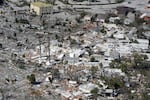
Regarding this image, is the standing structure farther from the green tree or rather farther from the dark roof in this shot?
the green tree

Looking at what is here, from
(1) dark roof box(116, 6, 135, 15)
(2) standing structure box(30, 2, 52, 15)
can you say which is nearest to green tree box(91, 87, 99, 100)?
(2) standing structure box(30, 2, 52, 15)

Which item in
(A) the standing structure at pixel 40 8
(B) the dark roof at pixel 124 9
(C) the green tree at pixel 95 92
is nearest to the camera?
(C) the green tree at pixel 95 92

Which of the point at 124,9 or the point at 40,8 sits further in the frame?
the point at 124,9

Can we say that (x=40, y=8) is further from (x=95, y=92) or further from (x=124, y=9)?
(x=95, y=92)

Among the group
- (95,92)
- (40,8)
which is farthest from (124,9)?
(95,92)

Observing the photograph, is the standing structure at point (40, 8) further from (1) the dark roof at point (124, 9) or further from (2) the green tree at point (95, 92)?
(2) the green tree at point (95, 92)

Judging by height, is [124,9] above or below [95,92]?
above

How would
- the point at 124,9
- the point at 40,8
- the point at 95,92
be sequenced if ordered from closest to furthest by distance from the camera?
the point at 95,92 → the point at 40,8 → the point at 124,9

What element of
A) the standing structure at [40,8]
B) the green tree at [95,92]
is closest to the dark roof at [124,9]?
the standing structure at [40,8]
